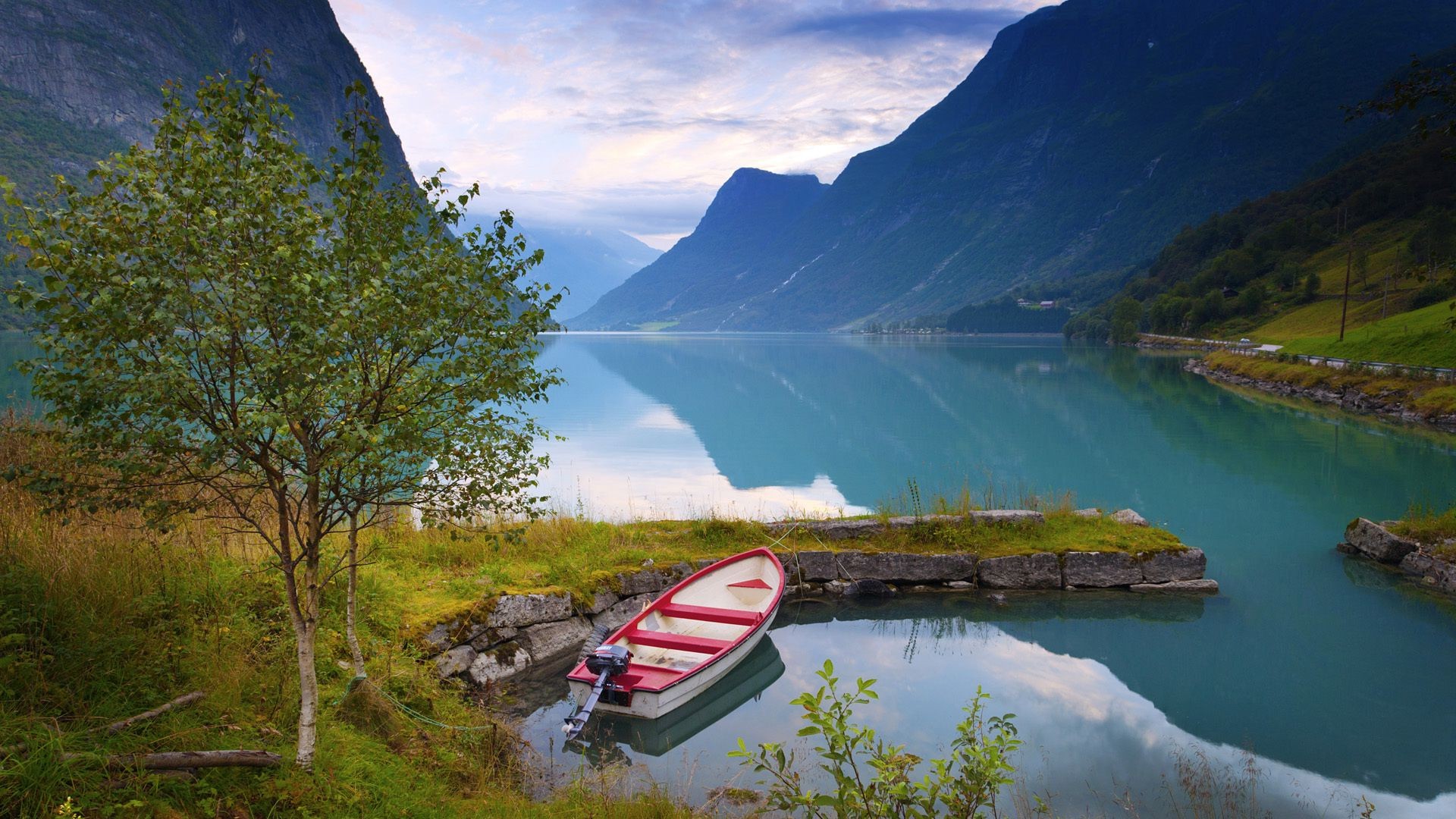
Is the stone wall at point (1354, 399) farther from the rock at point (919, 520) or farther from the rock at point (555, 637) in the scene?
the rock at point (555, 637)

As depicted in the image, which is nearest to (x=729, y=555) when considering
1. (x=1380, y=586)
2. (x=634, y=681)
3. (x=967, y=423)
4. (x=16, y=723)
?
(x=634, y=681)

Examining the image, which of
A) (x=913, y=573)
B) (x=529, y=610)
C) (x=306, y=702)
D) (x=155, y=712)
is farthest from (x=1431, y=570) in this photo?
(x=155, y=712)

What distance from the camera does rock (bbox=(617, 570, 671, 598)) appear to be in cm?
1242

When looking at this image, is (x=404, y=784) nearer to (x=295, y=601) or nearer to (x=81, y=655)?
(x=295, y=601)

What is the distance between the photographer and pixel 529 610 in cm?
1070

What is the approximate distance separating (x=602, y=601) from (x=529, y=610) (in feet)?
4.90

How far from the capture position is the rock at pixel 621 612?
1168 centimetres

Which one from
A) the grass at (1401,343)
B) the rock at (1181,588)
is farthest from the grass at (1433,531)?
the grass at (1401,343)

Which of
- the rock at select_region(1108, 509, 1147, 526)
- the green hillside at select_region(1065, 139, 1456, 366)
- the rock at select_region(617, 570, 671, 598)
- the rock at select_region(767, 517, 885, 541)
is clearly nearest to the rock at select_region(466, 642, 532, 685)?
the rock at select_region(617, 570, 671, 598)

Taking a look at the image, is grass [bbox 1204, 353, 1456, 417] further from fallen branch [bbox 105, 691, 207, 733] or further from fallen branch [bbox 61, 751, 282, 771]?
fallen branch [bbox 105, 691, 207, 733]

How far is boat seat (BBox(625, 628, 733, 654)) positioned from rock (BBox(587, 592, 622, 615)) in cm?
146

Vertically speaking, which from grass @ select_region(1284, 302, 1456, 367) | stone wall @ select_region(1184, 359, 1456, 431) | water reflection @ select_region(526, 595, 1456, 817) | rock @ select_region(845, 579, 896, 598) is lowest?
stone wall @ select_region(1184, 359, 1456, 431)

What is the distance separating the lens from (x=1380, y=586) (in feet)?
44.3

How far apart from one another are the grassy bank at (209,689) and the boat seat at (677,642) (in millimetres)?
2250
